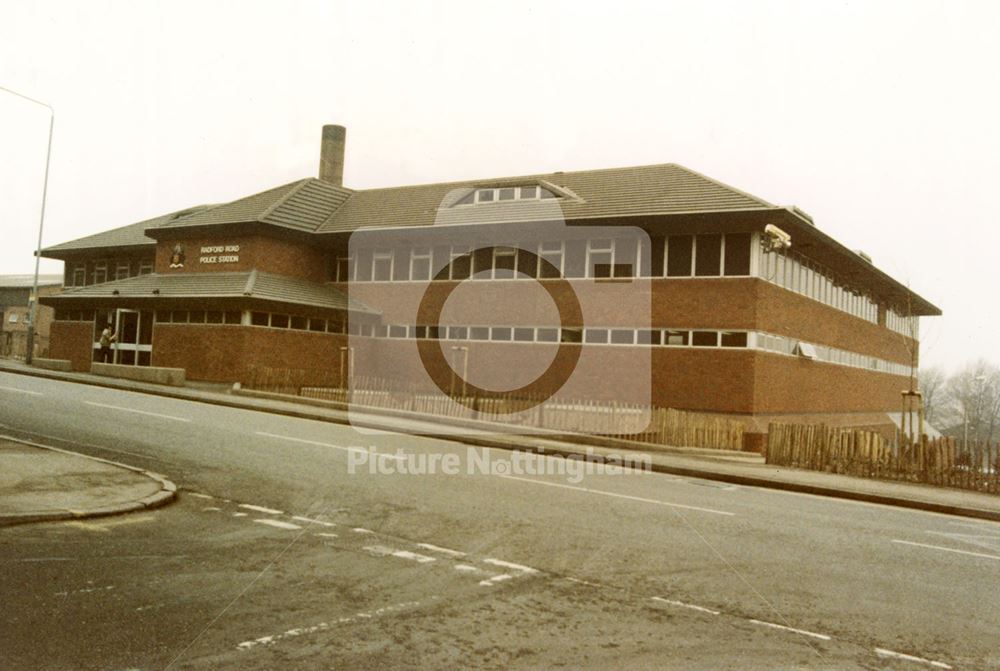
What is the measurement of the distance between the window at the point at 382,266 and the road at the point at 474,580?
22917 millimetres

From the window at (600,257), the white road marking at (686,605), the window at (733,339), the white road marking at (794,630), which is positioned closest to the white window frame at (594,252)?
Result: the window at (600,257)

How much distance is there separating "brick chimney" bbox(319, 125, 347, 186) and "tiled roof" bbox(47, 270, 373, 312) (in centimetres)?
1087

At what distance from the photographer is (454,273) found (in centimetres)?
3281

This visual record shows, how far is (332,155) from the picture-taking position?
44.5 metres

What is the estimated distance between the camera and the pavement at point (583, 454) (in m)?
8.84

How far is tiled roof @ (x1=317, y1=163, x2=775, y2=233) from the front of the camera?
2695cm

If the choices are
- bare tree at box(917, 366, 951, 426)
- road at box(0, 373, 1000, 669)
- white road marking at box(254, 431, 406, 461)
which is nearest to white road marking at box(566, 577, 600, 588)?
road at box(0, 373, 1000, 669)

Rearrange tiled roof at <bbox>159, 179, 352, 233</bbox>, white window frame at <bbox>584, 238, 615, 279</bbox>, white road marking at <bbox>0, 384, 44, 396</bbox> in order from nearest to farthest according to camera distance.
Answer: white road marking at <bbox>0, 384, 44, 396</bbox>, white window frame at <bbox>584, 238, 615, 279</bbox>, tiled roof at <bbox>159, 179, 352, 233</bbox>

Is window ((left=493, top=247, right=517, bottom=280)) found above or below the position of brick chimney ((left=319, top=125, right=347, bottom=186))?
below

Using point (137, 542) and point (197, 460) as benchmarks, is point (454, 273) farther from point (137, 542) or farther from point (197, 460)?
point (137, 542)

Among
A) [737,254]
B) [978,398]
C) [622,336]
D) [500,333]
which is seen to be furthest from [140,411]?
[978,398]

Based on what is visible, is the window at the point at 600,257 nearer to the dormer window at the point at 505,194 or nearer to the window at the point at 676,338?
the window at the point at 676,338

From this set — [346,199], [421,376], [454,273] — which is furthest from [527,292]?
[346,199]

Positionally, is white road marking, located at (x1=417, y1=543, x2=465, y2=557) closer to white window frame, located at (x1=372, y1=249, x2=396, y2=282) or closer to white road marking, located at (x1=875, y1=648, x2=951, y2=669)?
white road marking, located at (x1=875, y1=648, x2=951, y2=669)
